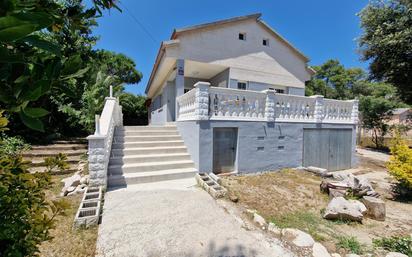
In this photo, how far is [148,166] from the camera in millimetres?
6422

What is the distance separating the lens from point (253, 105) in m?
7.51

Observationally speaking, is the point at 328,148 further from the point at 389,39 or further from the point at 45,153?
the point at 45,153

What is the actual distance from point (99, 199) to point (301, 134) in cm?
778

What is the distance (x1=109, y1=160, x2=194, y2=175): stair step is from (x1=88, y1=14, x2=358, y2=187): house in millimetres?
30

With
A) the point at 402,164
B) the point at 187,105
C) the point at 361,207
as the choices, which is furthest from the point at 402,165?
the point at 187,105

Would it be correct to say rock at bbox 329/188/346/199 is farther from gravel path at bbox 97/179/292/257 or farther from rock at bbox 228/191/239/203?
gravel path at bbox 97/179/292/257

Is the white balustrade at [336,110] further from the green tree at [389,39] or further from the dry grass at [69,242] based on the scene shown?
the dry grass at [69,242]

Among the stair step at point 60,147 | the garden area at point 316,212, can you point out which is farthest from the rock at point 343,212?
the stair step at point 60,147

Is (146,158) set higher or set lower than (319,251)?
higher

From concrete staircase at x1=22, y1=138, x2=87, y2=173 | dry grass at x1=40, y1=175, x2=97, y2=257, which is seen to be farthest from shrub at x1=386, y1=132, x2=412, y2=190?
concrete staircase at x1=22, y1=138, x2=87, y2=173

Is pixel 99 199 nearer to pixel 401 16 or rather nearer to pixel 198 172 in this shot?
pixel 198 172

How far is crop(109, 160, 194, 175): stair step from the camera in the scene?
6.07 m

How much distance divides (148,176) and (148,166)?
1.57 ft

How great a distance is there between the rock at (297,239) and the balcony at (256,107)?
406cm
